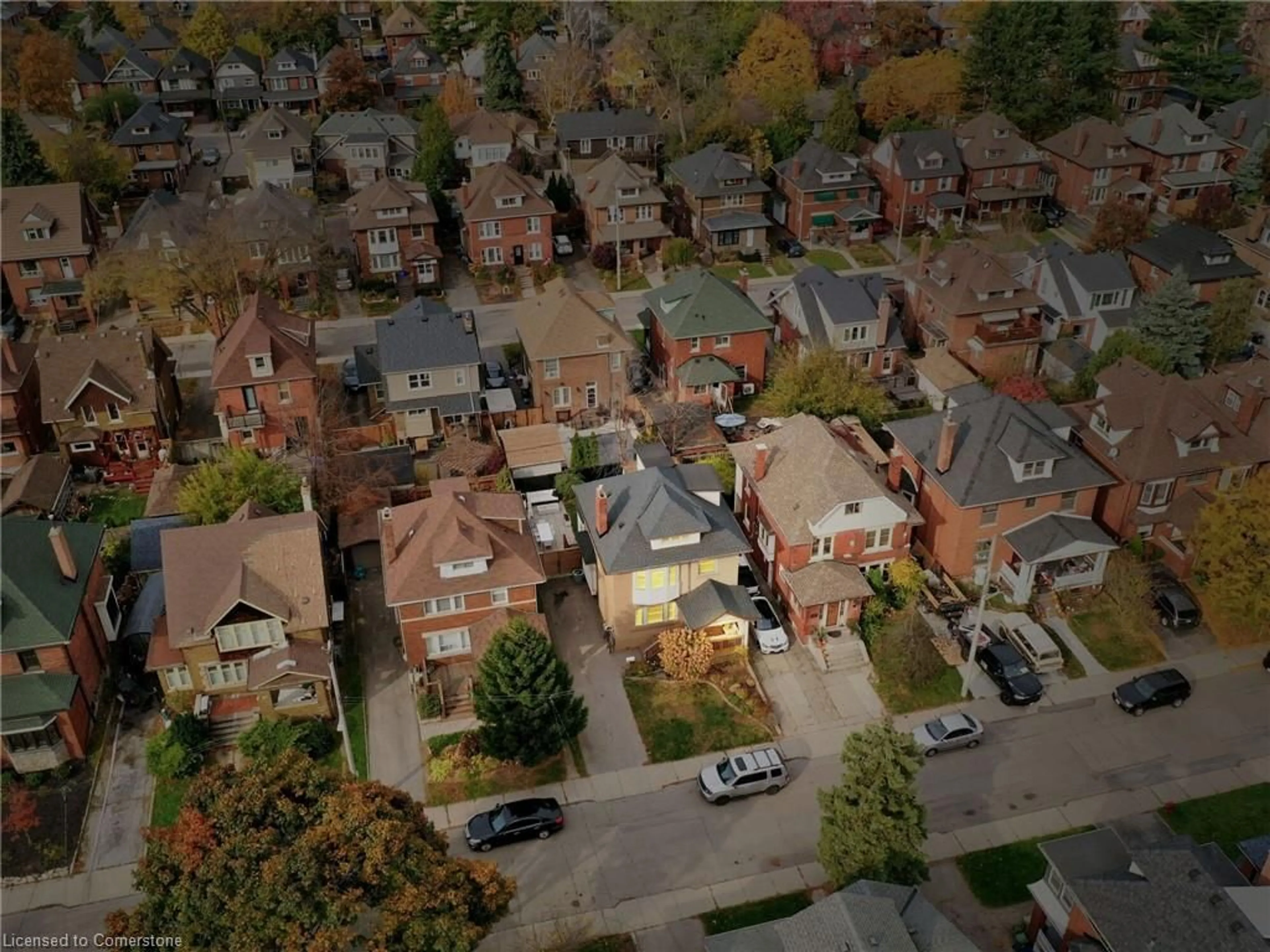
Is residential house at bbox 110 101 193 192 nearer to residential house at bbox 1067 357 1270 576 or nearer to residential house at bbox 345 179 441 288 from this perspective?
residential house at bbox 345 179 441 288

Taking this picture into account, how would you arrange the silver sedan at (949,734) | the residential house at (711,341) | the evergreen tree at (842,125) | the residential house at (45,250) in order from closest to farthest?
the silver sedan at (949,734)
the residential house at (711,341)
the residential house at (45,250)
the evergreen tree at (842,125)

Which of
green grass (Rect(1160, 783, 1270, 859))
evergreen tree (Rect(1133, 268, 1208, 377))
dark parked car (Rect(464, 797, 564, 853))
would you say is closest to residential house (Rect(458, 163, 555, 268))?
evergreen tree (Rect(1133, 268, 1208, 377))

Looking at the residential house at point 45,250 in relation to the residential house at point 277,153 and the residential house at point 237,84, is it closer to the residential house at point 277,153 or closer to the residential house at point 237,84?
the residential house at point 277,153

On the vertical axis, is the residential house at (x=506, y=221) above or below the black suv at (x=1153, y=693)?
above

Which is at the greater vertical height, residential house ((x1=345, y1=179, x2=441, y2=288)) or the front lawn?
residential house ((x1=345, y1=179, x2=441, y2=288))

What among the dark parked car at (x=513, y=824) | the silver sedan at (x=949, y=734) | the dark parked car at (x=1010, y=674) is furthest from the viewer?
the dark parked car at (x=1010, y=674)

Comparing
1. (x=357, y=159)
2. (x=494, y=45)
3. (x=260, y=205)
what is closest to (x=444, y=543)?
(x=260, y=205)

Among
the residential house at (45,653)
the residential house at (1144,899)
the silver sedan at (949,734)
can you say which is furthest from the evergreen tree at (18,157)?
the residential house at (1144,899)

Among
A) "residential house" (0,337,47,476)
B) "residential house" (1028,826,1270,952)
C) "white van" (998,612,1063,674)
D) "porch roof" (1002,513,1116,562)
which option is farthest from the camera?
"residential house" (0,337,47,476)

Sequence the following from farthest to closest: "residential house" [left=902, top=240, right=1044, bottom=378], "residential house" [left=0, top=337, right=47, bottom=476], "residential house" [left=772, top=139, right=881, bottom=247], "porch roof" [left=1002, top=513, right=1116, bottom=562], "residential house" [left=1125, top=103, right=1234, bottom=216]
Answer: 1. "residential house" [left=1125, top=103, right=1234, bottom=216]
2. "residential house" [left=772, top=139, right=881, bottom=247]
3. "residential house" [left=902, top=240, right=1044, bottom=378]
4. "residential house" [left=0, top=337, right=47, bottom=476]
5. "porch roof" [left=1002, top=513, right=1116, bottom=562]
